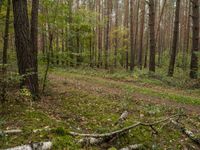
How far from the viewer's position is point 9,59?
12.1m

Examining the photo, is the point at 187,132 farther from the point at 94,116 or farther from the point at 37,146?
the point at 37,146

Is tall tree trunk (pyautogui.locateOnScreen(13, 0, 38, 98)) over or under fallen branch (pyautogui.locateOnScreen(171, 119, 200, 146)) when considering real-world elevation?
over

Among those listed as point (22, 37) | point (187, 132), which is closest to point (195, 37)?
point (187, 132)

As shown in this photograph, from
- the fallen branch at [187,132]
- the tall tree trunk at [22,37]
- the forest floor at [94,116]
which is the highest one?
the tall tree trunk at [22,37]

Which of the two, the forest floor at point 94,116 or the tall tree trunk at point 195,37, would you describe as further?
the tall tree trunk at point 195,37

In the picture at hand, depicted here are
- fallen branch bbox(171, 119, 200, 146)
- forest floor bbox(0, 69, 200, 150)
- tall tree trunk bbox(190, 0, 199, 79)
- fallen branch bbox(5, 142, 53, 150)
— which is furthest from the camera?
tall tree trunk bbox(190, 0, 199, 79)

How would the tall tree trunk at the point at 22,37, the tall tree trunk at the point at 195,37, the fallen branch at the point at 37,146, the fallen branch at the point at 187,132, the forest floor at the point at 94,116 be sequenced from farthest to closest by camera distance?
the tall tree trunk at the point at 195,37 < the tall tree trunk at the point at 22,37 < the fallen branch at the point at 187,132 < the forest floor at the point at 94,116 < the fallen branch at the point at 37,146

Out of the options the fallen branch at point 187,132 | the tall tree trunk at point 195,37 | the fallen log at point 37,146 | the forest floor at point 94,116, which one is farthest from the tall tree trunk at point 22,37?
the tall tree trunk at point 195,37

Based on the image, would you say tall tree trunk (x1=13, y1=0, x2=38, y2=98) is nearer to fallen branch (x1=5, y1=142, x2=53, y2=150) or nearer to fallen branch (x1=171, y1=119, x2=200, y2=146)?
fallen branch (x1=5, y1=142, x2=53, y2=150)

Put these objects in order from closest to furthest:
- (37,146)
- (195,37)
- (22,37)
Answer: (37,146) < (22,37) < (195,37)

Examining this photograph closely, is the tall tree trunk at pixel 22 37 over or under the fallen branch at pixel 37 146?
over

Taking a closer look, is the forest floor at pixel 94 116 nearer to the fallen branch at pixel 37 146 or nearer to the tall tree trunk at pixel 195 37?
the fallen branch at pixel 37 146

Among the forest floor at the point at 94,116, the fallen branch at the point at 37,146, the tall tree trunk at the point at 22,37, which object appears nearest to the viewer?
the fallen branch at the point at 37,146

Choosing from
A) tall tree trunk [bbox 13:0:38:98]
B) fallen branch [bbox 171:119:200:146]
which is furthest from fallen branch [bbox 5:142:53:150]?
fallen branch [bbox 171:119:200:146]
